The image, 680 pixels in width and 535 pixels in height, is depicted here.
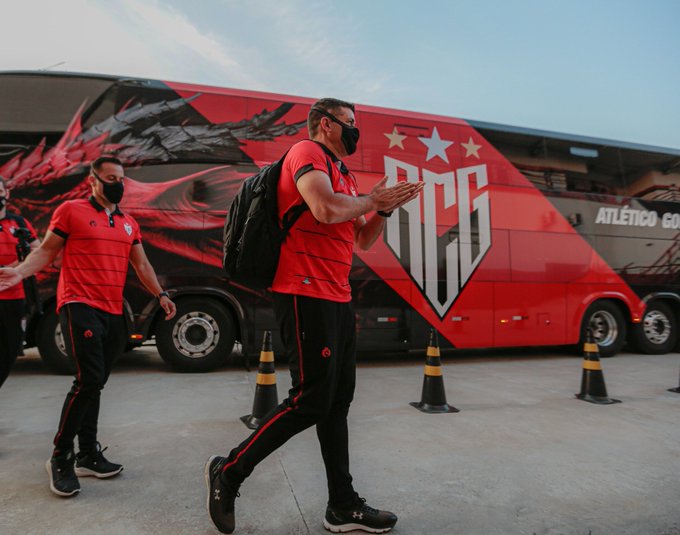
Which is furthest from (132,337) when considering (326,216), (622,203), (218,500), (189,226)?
(622,203)

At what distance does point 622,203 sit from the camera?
898 cm

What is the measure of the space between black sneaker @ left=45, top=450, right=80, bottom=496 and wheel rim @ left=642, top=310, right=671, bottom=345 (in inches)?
375

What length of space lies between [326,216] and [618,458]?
2766mm

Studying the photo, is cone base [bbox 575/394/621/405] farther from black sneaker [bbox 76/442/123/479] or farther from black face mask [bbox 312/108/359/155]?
black sneaker [bbox 76/442/123/479]

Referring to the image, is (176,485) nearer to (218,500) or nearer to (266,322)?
(218,500)

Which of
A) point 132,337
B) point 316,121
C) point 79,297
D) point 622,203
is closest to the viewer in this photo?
point 316,121

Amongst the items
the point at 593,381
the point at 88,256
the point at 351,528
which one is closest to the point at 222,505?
the point at 351,528

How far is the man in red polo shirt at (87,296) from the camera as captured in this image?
264 centimetres

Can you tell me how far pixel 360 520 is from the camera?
219cm

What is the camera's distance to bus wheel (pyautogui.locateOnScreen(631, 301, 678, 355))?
29.8ft

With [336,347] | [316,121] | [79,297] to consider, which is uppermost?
[316,121]

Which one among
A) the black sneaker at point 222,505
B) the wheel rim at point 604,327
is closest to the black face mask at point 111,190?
the black sneaker at point 222,505

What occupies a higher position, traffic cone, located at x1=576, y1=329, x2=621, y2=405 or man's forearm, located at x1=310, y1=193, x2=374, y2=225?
man's forearm, located at x1=310, y1=193, x2=374, y2=225

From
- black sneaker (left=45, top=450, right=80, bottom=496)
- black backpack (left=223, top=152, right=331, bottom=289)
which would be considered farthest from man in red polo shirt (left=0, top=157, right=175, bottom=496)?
black backpack (left=223, top=152, right=331, bottom=289)
